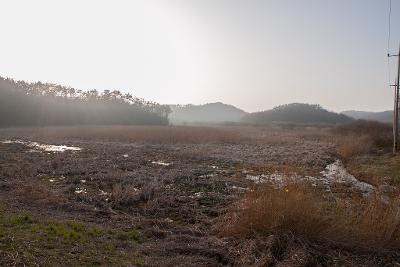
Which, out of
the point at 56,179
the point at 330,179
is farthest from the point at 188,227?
the point at 330,179

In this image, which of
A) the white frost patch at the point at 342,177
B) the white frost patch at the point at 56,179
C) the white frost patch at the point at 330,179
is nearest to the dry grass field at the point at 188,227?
the white frost patch at the point at 56,179

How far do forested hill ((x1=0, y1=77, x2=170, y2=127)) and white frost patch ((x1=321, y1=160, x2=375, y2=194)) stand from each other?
171ft

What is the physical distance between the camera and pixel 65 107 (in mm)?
76375

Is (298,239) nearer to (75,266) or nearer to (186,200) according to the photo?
(75,266)

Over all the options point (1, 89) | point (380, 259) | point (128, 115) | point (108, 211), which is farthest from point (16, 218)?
point (128, 115)

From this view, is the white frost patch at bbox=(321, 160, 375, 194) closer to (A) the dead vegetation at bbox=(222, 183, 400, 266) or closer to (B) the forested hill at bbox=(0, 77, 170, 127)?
(A) the dead vegetation at bbox=(222, 183, 400, 266)

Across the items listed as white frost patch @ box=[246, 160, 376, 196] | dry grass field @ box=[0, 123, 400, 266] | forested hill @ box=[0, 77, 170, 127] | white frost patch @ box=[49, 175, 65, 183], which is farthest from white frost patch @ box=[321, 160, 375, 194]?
forested hill @ box=[0, 77, 170, 127]

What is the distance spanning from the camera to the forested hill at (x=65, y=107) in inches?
2515

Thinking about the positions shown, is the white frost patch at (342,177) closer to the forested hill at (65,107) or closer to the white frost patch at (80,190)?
the white frost patch at (80,190)

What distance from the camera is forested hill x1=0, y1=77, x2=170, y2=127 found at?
63872mm

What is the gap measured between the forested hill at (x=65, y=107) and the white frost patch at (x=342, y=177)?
51969 mm

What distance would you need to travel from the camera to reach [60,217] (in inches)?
368

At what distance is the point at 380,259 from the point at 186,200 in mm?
6400

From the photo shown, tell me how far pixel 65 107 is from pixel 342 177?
65.7 m
